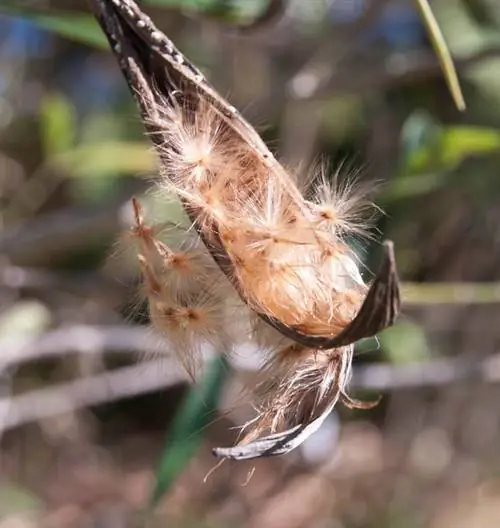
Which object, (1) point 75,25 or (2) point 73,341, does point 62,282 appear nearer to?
(2) point 73,341

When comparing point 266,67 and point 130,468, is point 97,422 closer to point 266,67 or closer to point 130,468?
point 130,468

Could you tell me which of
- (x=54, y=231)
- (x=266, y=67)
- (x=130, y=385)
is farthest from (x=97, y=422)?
(x=54, y=231)

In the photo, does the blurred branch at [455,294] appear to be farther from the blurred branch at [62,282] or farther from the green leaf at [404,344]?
the blurred branch at [62,282]

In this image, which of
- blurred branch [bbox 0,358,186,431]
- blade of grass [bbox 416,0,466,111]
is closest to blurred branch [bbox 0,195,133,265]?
blurred branch [bbox 0,358,186,431]

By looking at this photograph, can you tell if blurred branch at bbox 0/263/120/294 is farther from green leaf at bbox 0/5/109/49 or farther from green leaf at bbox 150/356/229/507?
green leaf at bbox 0/5/109/49

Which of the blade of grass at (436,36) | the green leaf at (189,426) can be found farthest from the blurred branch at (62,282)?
the blade of grass at (436,36)

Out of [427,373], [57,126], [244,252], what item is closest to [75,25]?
[244,252]

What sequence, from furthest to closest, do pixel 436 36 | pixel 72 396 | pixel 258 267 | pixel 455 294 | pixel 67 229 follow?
pixel 72 396 → pixel 67 229 → pixel 455 294 → pixel 436 36 → pixel 258 267
